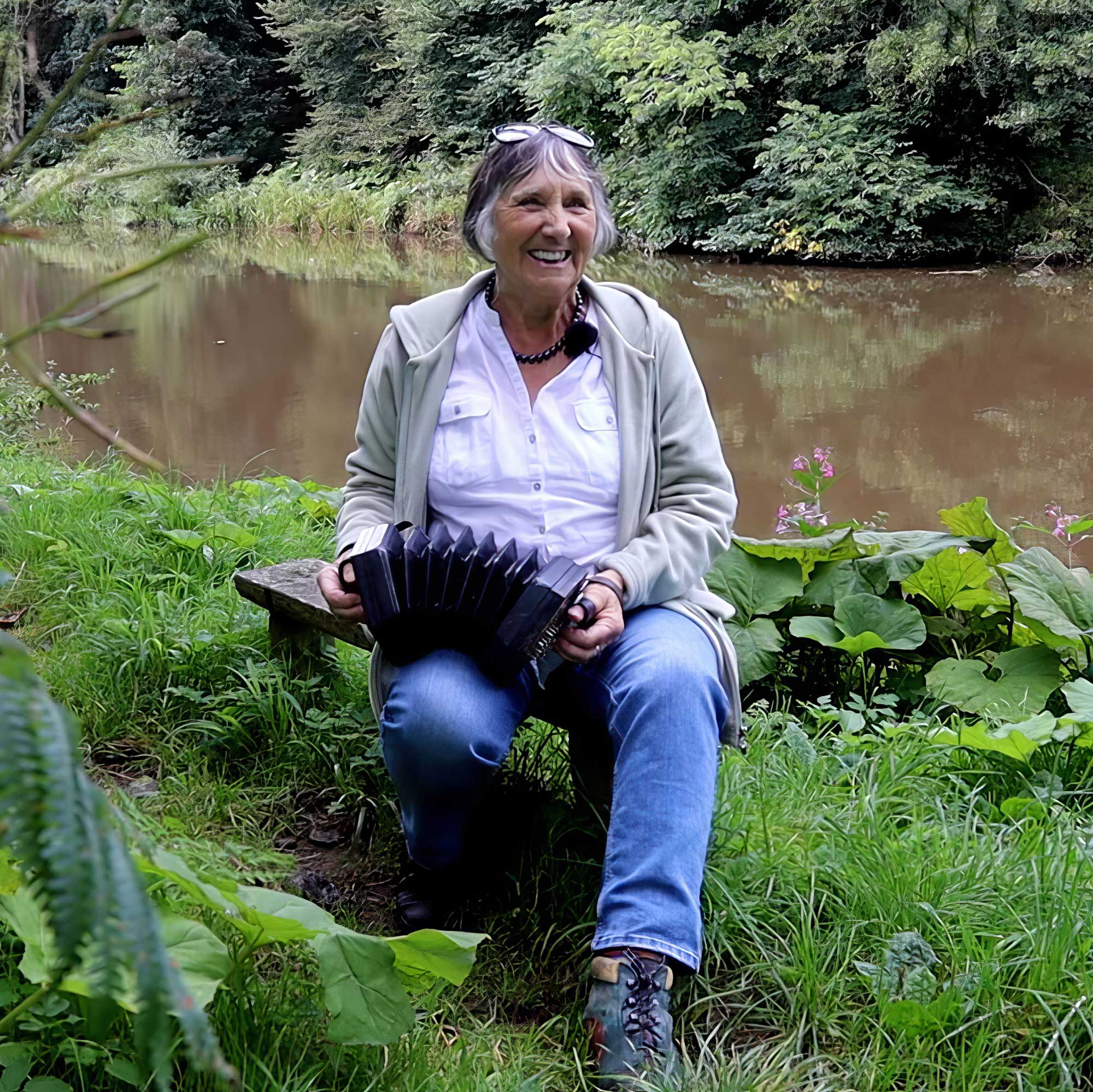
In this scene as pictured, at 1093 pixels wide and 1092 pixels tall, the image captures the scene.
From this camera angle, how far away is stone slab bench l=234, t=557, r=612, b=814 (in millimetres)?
2084

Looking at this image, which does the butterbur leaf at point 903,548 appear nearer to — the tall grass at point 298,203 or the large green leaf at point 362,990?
the large green leaf at point 362,990

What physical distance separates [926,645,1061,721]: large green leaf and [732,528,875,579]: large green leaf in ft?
1.31

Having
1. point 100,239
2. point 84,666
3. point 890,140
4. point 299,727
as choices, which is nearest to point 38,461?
point 84,666

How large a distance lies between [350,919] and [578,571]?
67 cm

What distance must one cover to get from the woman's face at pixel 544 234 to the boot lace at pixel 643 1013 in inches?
45.2

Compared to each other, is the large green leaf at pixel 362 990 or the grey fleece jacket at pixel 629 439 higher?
the grey fleece jacket at pixel 629 439

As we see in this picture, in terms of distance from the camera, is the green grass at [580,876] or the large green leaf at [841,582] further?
the large green leaf at [841,582]

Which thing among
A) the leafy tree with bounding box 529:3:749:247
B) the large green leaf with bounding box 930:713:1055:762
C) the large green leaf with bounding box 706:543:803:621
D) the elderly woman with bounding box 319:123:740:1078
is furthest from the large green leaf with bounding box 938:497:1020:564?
the leafy tree with bounding box 529:3:749:247

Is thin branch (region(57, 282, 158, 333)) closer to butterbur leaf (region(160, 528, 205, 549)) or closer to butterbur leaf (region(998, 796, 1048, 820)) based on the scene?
butterbur leaf (region(998, 796, 1048, 820))

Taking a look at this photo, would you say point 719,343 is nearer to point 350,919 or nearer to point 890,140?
point 890,140

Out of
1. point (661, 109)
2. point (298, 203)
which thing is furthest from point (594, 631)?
point (298, 203)

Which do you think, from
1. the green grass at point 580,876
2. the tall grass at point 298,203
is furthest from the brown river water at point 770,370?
the tall grass at point 298,203

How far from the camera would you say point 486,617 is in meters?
Result: 1.93

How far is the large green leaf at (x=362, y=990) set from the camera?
58.1 inches
